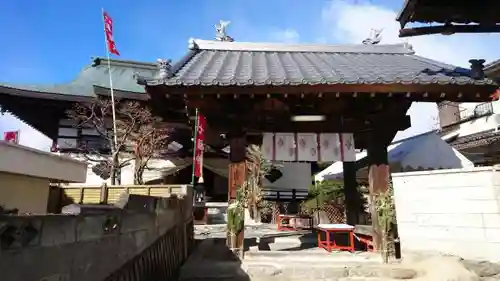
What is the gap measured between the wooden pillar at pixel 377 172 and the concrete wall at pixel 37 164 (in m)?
5.65

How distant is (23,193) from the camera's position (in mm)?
4461

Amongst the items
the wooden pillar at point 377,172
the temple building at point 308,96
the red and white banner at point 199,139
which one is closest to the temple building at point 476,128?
the temple building at point 308,96

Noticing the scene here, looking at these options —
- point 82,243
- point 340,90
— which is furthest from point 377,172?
point 82,243

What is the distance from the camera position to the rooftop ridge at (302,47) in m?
11.2

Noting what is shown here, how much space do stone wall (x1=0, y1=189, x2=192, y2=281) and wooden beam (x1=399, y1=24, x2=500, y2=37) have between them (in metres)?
4.53

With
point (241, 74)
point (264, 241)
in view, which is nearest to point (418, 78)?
point (241, 74)

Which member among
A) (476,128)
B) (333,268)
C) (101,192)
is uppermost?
(476,128)

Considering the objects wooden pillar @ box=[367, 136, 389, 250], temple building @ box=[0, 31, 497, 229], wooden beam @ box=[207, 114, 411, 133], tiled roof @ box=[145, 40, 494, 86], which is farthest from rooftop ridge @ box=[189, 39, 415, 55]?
wooden pillar @ box=[367, 136, 389, 250]

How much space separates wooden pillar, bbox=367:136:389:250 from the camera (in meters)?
7.07

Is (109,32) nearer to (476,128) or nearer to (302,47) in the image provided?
(302,47)

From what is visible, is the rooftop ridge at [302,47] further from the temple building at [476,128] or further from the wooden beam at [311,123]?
the wooden beam at [311,123]

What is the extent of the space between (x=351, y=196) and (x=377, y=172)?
3.10m

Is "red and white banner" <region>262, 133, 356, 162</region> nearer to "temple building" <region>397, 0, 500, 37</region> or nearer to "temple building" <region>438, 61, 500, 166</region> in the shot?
"temple building" <region>397, 0, 500, 37</region>

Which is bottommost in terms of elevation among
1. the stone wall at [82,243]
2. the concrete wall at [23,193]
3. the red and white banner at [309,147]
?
the stone wall at [82,243]
